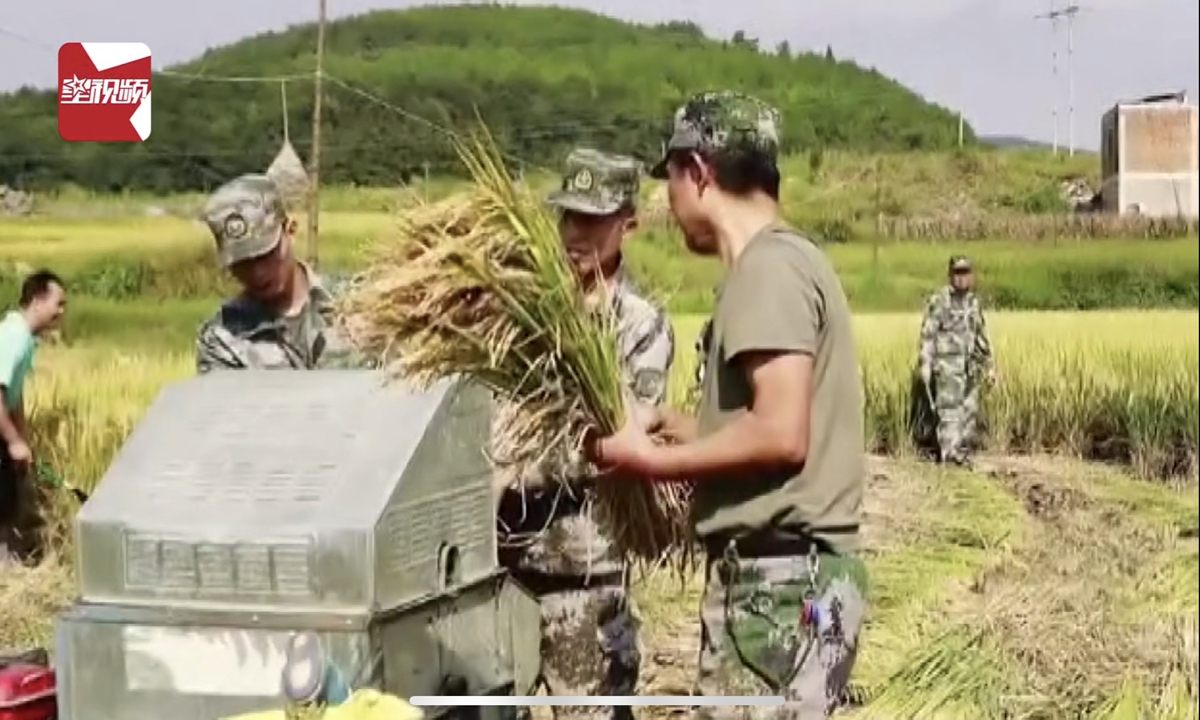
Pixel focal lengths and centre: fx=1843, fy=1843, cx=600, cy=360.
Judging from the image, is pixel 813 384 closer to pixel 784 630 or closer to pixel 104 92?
pixel 784 630

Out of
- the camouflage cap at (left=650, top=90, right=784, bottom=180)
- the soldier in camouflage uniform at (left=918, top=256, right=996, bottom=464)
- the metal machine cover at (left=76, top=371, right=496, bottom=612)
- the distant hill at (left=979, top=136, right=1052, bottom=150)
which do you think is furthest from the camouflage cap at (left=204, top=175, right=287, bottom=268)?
the soldier in camouflage uniform at (left=918, top=256, right=996, bottom=464)

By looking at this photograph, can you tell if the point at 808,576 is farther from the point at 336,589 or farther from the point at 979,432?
the point at 979,432

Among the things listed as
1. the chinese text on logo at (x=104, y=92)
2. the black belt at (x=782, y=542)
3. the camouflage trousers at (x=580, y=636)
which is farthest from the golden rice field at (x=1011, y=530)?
the black belt at (x=782, y=542)

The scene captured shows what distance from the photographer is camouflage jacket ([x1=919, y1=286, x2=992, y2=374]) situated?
5.14m

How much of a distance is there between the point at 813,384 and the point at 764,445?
0.49 feet

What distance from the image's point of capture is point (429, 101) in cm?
510

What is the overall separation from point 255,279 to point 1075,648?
2.22 meters

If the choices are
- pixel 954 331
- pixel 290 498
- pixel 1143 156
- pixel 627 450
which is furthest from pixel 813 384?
pixel 954 331

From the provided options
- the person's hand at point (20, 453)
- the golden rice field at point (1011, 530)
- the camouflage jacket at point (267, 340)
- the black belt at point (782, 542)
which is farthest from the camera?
the person's hand at point (20, 453)

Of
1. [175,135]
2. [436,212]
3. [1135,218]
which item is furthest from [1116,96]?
[175,135]

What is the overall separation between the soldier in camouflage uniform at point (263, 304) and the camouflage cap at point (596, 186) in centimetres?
51

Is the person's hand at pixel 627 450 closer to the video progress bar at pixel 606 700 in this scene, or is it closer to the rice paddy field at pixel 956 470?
the video progress bar at pixel 606 700

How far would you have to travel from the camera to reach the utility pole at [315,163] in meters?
5.04

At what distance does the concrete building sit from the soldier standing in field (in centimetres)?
126
